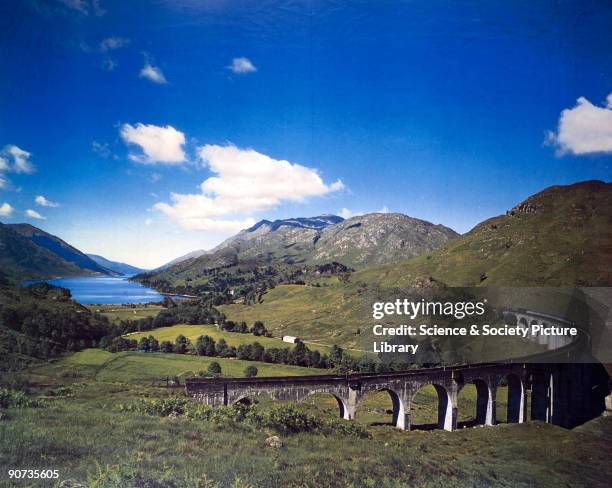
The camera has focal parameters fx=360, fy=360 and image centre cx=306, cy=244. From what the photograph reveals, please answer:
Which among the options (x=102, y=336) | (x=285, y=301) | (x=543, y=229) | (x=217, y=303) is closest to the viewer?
(x=102, y=336)

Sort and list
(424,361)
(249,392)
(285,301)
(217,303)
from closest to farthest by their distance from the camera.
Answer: (249,392) → (424,361) → (285,301) → (217,303)

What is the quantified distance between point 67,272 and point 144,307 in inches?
1474

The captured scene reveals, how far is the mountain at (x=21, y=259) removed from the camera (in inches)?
1209

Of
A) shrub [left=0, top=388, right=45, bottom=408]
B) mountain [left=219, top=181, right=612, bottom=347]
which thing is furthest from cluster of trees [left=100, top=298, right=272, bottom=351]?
shrub [left=0, top=388, right=45, bottom=408]

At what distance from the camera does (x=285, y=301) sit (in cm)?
16825

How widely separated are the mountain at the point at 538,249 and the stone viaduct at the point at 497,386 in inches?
441

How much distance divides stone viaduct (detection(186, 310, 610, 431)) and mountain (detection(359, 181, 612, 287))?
1121 cm

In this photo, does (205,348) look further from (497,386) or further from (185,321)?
(497,386)

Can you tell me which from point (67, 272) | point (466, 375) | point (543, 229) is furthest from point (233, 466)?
point (67, 272)

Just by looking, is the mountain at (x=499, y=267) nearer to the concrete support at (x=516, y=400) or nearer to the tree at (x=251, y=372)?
the concrete support at (x=516, y=400)

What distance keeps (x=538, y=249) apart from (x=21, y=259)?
111375 millimetres

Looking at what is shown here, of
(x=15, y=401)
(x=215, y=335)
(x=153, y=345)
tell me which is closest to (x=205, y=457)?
(x=15, y=401)

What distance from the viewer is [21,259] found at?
182 ft

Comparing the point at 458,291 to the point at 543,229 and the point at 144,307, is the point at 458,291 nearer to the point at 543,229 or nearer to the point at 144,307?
the point at 543,229
